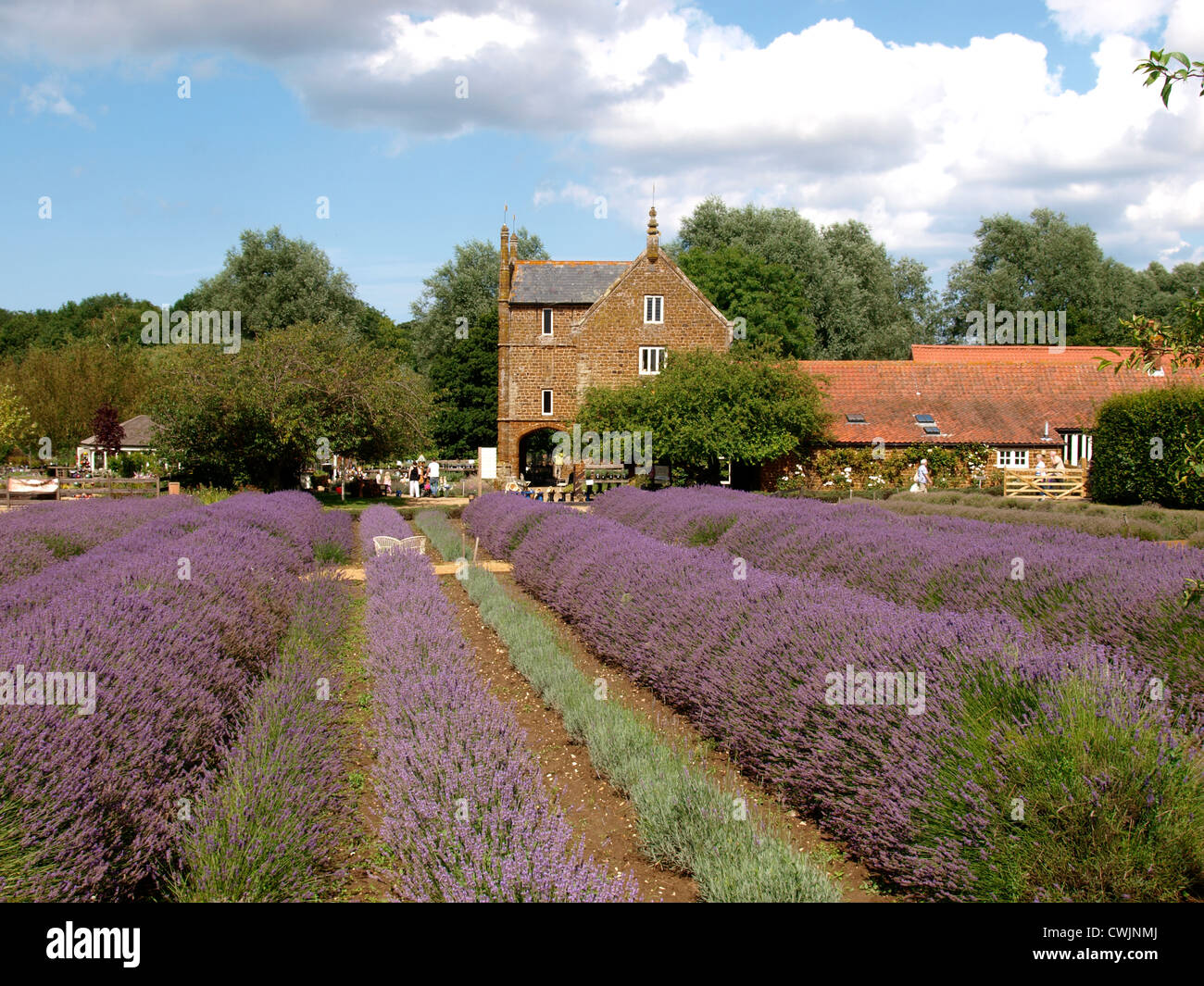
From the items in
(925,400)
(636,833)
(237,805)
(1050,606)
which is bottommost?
(636,833)

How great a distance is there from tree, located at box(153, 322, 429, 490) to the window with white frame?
2112cm

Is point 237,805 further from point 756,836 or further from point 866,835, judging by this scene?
point 866,835

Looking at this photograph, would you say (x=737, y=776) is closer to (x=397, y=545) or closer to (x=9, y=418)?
(x=397, y=545)

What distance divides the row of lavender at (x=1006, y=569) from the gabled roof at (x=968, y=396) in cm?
2138

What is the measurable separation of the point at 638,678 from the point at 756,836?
407 centimetres

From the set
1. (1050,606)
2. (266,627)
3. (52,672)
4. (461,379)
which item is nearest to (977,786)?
(1050,606)

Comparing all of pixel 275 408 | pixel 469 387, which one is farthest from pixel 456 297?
A: pixel 275 408

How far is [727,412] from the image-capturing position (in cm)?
→ 3133

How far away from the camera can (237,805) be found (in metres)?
4.23

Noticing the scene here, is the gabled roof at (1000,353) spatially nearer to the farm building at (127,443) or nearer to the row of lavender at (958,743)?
the row of lavender at (958,743)

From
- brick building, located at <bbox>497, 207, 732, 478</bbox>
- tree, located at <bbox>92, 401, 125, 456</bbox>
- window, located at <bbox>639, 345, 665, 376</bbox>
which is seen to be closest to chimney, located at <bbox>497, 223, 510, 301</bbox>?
brick building, located at <bbox>497, 207, 732, 478</bbox>

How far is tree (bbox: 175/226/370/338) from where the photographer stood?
5328cm

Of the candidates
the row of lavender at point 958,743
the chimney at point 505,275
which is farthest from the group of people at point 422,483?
the row of lavender at point 958,743

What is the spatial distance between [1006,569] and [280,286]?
52882mm
